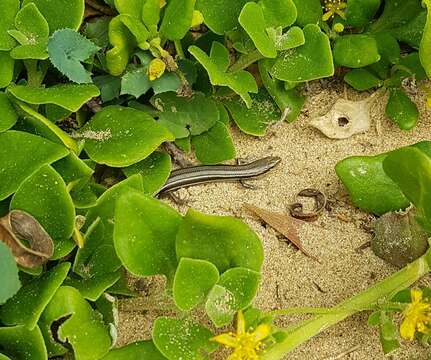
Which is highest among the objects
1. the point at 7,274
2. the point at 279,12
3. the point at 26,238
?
the point at 279,12

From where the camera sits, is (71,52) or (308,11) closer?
(71,52)

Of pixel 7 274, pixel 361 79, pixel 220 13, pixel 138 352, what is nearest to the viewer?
pixel 7 274

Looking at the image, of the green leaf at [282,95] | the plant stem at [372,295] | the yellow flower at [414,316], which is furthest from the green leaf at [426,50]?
the yellow flower at [414,316]

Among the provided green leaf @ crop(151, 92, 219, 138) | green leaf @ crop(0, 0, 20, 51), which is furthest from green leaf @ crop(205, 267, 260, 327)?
green leaf @ crop(0, 0, 20, 51)

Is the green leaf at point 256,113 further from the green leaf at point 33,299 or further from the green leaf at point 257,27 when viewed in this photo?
the green leaf at point 33,299

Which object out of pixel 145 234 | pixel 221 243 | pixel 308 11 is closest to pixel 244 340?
pixel 221 243

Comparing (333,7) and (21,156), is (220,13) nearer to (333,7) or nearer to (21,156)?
(333,7)

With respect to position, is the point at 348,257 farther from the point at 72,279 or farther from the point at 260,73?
the point at 72,279
